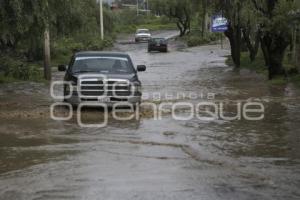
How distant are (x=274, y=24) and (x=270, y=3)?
168 centimetres

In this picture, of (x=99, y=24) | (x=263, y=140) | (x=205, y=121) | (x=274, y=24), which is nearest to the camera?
(x=263, y=140)

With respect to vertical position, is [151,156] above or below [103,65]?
below

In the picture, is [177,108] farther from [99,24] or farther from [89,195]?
[99,24]

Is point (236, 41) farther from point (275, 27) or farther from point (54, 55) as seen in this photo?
point (54, 55)

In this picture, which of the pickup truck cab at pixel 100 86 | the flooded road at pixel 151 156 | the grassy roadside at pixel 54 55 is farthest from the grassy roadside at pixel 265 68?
the grassy roadside at pixel 54 55

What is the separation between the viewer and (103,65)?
60.4 ft

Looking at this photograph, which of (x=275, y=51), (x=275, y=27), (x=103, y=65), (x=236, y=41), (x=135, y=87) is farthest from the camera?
(x=236, y=41)

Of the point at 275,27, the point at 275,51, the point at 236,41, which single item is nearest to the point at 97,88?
the point at 275,27

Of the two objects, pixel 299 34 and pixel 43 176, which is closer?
pixel 43 176

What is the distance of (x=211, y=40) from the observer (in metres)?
82.3

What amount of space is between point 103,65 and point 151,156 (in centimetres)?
746

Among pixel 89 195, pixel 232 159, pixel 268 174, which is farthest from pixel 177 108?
pixel 89 195

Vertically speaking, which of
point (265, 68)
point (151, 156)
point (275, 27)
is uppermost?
point (275, 27)

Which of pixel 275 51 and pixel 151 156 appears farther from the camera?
pixel 275 51
